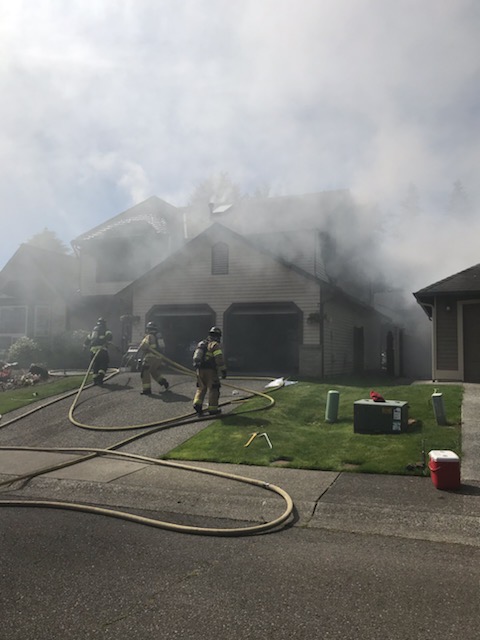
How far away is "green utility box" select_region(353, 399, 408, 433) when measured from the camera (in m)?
7.52

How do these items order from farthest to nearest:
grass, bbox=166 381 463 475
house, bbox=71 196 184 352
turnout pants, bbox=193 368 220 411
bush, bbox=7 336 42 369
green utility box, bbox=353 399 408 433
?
house, bbox=71 196 184 352 → bush, bbox=7 336 42 369 → turnout pants, bbox=193 368 220 411 → green utility box, bbox=353 399 408 433 → grass, bbox=166 381 463 475

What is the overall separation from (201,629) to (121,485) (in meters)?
3.42

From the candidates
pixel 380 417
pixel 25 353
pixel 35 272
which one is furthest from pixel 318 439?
pixel 35 272

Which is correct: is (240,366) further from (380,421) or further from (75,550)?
(75,550)

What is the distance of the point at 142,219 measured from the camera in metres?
23.5

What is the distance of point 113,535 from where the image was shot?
14.2ft

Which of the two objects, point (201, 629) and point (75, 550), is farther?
point (75, 550)

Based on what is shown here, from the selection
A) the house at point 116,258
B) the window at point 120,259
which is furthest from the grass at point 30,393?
the window at point 120,259

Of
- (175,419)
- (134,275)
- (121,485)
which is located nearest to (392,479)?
(121,485)

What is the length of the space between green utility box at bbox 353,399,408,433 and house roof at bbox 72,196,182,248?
16.0m

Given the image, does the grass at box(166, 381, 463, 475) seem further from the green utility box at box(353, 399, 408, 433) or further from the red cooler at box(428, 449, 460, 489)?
the red cooler at box(428, 449, 460, 489)

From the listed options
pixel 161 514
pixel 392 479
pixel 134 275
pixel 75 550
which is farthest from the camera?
pixel 134 275

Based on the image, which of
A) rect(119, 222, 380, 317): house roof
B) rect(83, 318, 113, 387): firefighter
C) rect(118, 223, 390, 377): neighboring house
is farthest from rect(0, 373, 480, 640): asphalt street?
rect(119, 222, 380, 317): house roof

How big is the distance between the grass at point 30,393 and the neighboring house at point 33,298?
26.3 ft
